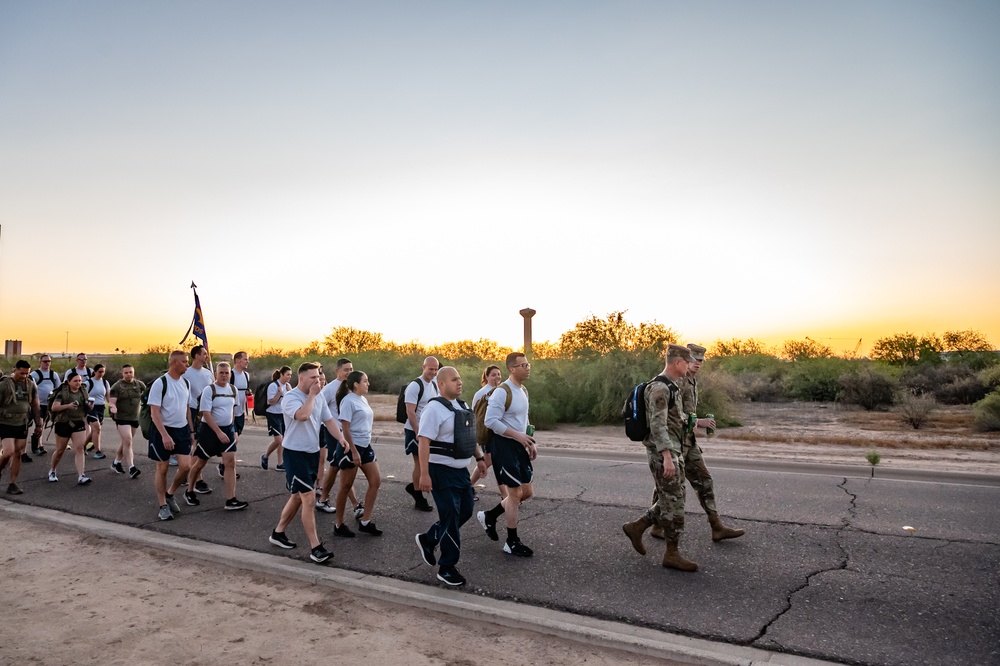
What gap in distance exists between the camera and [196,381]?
10.0 m

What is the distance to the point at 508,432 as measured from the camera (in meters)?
6.96

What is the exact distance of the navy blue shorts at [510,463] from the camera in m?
7.04

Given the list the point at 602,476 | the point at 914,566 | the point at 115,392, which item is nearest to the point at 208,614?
the point at 914,566

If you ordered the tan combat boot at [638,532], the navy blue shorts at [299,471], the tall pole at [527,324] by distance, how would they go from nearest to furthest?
1. the tan combat boot at [638,532]
2. the navy blue shorts at [299,471]
3. the tall pole at [527,324]

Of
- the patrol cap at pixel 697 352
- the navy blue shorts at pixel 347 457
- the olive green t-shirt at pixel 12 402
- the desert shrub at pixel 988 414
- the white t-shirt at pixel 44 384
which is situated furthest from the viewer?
the desert shrub at pixel 988 414

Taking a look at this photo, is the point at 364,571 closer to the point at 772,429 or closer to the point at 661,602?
the point at 661,602

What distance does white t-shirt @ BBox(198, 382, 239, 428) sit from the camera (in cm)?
952

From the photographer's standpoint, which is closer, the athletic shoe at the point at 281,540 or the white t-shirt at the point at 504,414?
the white t-shirt at the point at 504,414

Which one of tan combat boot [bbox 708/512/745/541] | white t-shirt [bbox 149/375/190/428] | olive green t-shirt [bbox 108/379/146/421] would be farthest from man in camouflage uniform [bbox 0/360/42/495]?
tan combat boot [bbox 708/512/745/541]

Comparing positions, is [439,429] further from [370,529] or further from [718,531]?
[718,531]

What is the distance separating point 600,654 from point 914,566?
11.6 ft

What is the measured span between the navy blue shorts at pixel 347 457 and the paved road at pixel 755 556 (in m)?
0.83

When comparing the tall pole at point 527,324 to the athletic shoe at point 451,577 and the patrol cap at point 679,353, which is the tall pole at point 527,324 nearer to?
the patrol cap at point 679,353

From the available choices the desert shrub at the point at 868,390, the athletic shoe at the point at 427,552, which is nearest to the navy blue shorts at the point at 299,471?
the athletic shoe at the point at 427,552
